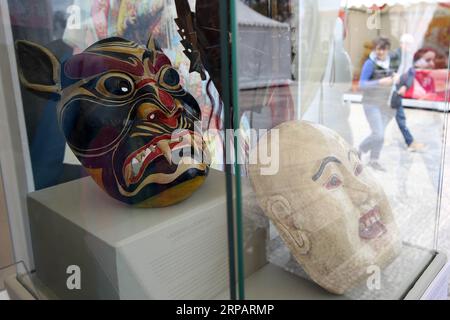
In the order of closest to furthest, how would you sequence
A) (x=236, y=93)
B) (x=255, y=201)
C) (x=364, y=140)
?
(x=236, y=93) < (x=255, y=201) < (x=364, y=140)

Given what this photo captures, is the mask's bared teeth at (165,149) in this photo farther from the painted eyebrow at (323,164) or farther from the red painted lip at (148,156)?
the painted eyebrow at (323,164)

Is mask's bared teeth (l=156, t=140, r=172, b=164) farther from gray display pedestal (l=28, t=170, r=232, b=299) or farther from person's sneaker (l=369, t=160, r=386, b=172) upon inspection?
person's sneaker (l=369, t=160, r=386, b=172)

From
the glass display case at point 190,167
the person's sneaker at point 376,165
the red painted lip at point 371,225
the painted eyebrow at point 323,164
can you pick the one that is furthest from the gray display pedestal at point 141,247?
the person's sneaker at point 376,165

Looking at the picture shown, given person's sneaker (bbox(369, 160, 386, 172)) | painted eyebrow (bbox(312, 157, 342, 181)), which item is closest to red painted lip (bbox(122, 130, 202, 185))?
painted eyebrow (bbox(312, 157, 342, 181))

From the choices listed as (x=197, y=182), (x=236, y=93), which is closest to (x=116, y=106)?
(x=197, y=182)

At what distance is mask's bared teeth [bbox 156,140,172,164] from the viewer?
24.6 inches

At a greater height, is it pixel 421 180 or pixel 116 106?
pixel 116 106

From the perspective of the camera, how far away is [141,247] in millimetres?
547

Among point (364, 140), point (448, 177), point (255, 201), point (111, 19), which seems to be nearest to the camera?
point (255, 201)

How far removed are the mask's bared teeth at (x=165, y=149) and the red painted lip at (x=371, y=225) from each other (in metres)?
0.35

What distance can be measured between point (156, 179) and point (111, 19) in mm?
443

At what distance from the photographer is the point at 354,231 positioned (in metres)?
0.64

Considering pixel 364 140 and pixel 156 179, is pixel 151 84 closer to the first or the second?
pixel 156 179

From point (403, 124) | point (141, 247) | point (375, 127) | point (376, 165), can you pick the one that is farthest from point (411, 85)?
point (141, 247)
